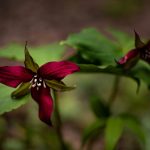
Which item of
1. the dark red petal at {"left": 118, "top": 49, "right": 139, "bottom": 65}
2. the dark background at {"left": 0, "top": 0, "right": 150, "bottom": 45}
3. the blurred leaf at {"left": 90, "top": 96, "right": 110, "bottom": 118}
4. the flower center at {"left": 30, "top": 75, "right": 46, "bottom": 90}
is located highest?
the dark background at {"left": 0, "top": 0, "right": 150, "bottom": 45}

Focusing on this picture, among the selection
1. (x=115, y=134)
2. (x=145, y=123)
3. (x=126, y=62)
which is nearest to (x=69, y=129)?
(x=145, y=123)

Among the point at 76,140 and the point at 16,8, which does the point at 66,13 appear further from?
the point at 76,140

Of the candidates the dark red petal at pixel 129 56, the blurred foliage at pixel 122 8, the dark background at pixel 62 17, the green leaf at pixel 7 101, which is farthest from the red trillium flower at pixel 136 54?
the blurred foliage at pixel 122 8

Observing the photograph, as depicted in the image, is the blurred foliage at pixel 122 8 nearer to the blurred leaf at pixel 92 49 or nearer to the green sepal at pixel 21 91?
the blurred leaf at pixel 92 49

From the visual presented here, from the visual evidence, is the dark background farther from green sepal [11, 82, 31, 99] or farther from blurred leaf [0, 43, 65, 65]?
green sepal [11, 82, 31, 99]

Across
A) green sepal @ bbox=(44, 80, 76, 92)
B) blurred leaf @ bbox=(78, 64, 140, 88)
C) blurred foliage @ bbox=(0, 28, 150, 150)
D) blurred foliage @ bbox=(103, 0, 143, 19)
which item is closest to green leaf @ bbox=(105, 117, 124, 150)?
blurred foliage @ bbox=(0, 28, 150, 150)

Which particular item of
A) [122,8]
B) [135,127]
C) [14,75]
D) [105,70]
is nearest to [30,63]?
[14,75]
